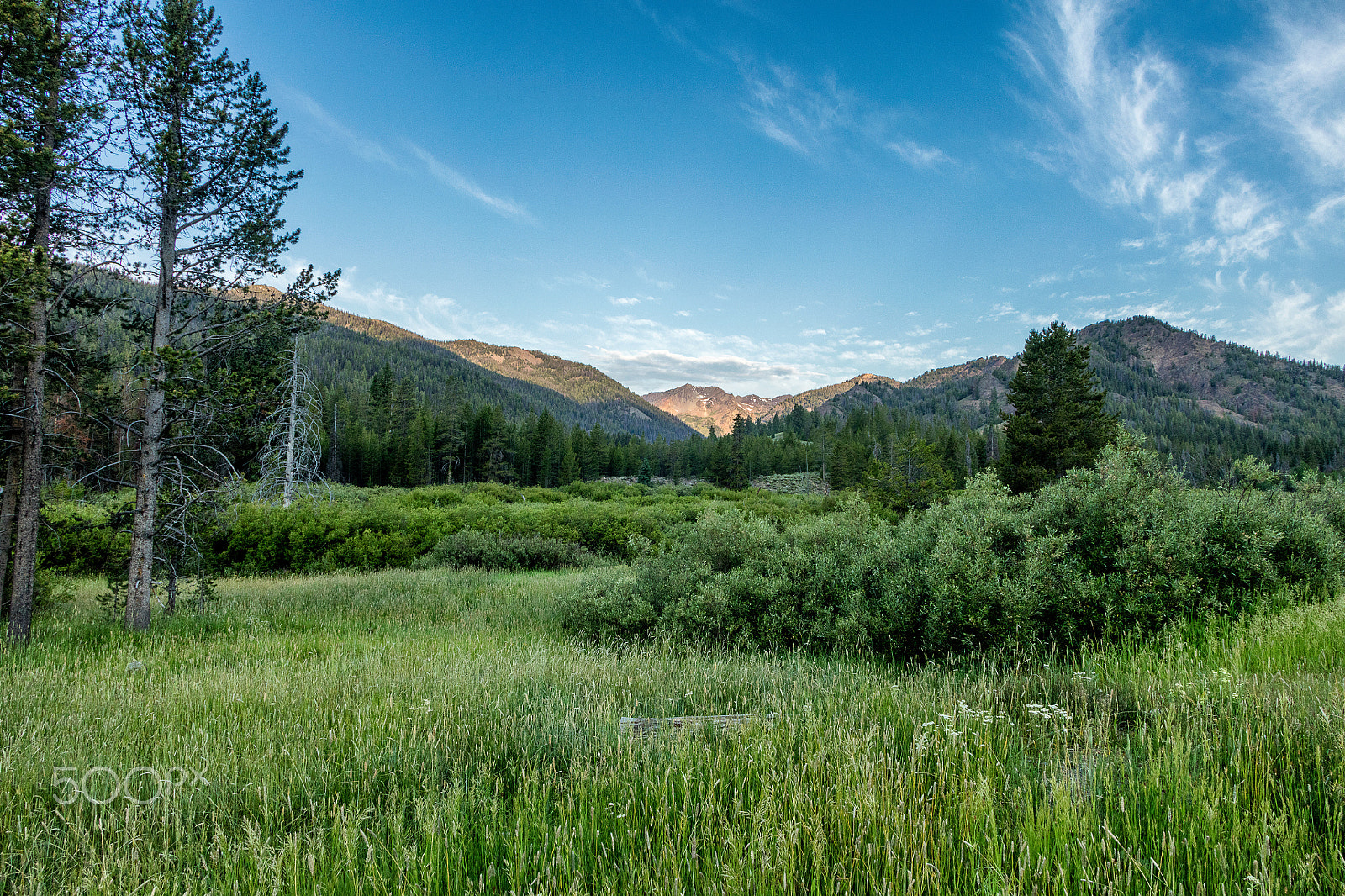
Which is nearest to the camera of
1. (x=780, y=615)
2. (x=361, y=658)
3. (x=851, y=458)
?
(x=361, y=658)

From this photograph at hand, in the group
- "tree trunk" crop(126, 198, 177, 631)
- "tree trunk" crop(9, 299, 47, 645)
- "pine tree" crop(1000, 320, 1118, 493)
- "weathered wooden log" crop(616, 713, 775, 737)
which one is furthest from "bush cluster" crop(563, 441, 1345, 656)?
"pine tree" crop(1000, 320, 1118, 493)

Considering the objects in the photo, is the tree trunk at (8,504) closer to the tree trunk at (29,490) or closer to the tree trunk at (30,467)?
the tree trunk at (30,467)

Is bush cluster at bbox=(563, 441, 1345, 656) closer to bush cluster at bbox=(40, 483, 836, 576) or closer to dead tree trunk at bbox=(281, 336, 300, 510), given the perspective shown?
bush cluster at bbox=(40, 483, 836, 576)

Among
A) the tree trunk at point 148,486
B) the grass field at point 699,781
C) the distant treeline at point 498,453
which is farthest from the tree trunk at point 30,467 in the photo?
the distant treeline at point 498,453

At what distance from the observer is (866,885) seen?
7.38ft

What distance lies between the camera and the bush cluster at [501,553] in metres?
20.7

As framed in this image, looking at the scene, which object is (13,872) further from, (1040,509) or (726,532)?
(1040,509)

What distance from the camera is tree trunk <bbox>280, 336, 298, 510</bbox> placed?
2328cm

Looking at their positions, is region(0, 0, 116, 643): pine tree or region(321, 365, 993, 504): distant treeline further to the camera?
region(321, 365, 993, 504): distant treeline

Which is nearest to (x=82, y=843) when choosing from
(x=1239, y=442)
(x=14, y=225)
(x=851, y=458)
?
(x=14, y=225)

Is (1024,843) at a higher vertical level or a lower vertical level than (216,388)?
lower

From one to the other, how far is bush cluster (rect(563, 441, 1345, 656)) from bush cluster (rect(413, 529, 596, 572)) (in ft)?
38.9

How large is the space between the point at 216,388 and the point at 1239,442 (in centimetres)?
20487

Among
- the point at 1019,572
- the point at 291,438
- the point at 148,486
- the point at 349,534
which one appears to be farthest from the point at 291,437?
the point at 1019,572
